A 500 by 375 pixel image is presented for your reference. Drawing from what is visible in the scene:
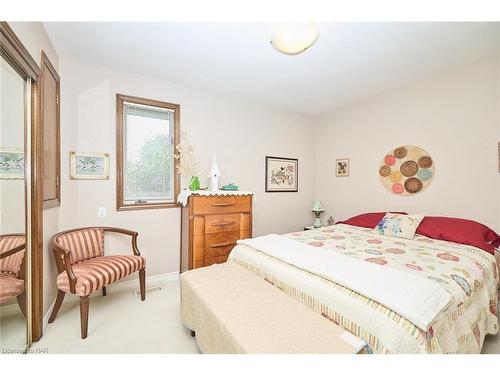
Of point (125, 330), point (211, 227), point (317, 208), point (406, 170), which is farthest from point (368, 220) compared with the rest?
point (125, 330)

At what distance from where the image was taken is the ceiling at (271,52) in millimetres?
1963

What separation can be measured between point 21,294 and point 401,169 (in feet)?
13.6

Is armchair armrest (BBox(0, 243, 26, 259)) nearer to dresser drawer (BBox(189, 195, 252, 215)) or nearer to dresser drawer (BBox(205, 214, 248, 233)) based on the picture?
dresser drawer (BBox(189, 195, 252, 215))

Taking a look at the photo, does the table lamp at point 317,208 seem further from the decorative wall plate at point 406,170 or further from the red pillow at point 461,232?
the red pillow at point 461,232

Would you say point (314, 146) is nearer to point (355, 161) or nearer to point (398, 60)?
point (355, 161)

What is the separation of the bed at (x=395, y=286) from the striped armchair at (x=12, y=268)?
1624mm

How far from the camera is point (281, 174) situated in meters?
3.99

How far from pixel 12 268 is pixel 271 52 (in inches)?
108

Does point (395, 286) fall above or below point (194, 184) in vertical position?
below

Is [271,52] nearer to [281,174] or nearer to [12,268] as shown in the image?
[281,174]

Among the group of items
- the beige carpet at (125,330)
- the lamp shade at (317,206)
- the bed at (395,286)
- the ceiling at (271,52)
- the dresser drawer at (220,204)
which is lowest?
the beige carpet at (125,330)

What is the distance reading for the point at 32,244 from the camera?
1.76 meters

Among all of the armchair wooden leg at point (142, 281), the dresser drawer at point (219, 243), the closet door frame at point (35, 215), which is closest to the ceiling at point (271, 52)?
the closet door frame at point (35, 215)
